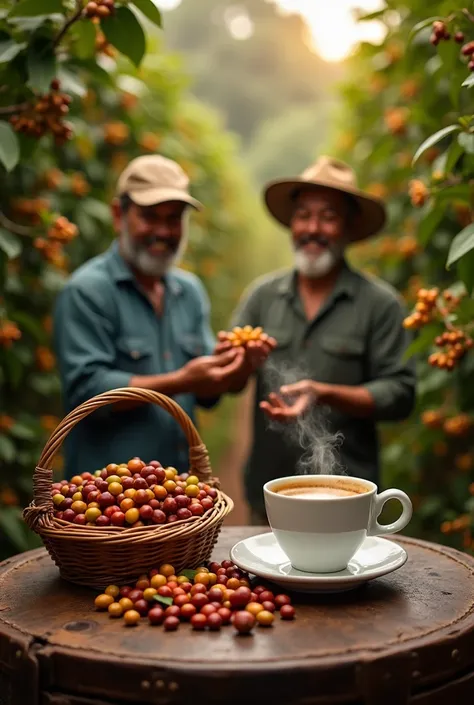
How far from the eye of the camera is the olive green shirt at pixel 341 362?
9.71 feet

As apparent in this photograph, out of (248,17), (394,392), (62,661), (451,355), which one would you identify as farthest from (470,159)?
(248,17)

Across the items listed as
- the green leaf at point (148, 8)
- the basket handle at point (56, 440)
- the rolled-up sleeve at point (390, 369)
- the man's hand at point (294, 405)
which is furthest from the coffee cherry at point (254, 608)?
the green leaf at point (148, 8)

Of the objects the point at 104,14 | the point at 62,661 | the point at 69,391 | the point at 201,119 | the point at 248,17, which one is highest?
the point at 248,17

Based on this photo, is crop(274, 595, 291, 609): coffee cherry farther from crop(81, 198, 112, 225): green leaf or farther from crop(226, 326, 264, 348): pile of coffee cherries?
crop(81, 198, 112, 225): green leaf

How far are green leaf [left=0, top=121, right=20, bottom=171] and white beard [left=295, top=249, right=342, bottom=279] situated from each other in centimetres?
117

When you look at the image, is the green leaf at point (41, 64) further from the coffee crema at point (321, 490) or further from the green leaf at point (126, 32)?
the coffee crema at point (321, 490)


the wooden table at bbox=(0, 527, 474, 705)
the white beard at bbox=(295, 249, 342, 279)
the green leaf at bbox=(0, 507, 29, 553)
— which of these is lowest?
the green leaf at bbox=(0, 507, 29, 553)

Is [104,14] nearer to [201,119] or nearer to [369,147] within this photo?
[369,147]

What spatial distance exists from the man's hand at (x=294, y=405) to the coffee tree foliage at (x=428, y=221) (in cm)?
38

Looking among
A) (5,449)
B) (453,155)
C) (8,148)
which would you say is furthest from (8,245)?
(453,155)

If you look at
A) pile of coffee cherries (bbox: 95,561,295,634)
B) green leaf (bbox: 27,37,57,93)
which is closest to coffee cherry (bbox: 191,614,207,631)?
pile of coffee cherries (bbox: 95,561,295,634)

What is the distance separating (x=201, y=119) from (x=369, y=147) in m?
2.67

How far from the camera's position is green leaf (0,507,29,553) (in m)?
3.09

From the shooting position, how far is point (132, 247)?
3039 millimetres
